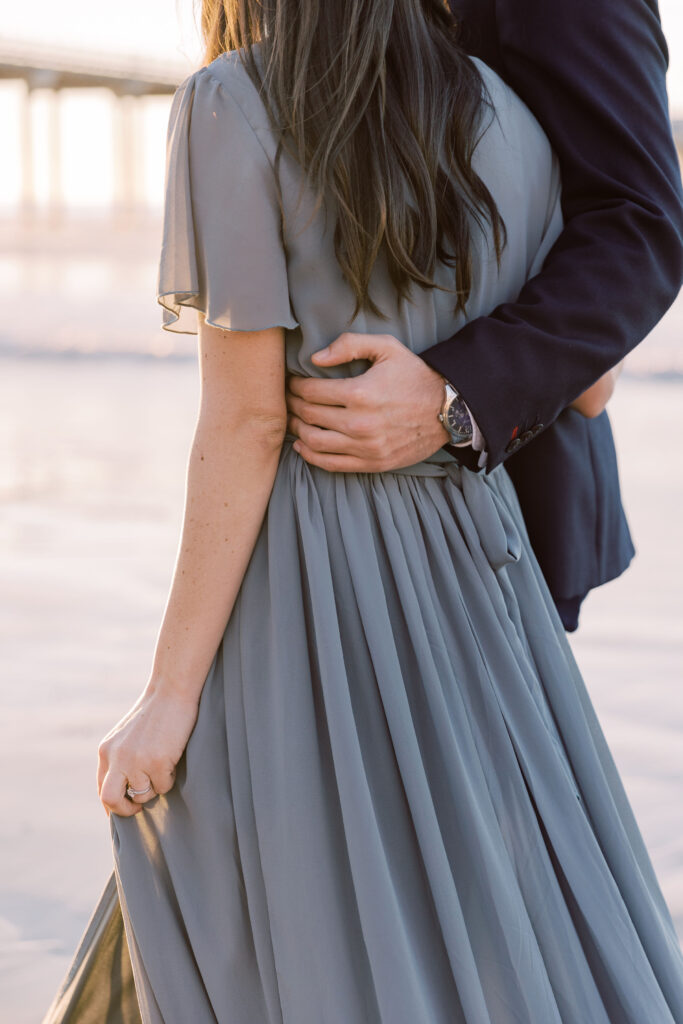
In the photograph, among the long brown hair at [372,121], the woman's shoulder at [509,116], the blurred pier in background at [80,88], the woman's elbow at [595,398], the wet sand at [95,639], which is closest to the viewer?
the long brown hair at [372,121]

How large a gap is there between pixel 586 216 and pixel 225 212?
39 cm

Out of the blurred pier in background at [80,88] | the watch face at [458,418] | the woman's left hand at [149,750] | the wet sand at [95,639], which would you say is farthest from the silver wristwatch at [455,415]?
the blurred pier in background at [80,88]

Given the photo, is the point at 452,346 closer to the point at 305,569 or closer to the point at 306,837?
the point at 305,569

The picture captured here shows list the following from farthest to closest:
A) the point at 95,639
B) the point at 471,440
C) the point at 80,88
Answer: the point at 80,88, the point at 95,639, the point at 471,440

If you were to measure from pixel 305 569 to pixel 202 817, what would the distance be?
0.85 feet

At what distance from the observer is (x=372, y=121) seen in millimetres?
946

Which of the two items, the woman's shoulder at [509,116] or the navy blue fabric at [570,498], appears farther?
the navy blue fabric at [570,498]

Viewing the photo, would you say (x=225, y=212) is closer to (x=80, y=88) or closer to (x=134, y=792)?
(x=134, y=792)

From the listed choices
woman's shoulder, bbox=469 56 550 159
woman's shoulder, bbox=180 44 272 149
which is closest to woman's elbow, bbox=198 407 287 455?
woman's shoulder, bbox=180 44 272 149

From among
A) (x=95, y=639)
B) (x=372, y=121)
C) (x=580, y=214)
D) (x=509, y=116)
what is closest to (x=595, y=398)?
(x=580, y=214)

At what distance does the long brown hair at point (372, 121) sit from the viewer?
930mm

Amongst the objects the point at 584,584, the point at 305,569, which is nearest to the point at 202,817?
the point at 305,569

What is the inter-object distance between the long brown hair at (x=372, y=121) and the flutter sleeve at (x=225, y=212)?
0.04m

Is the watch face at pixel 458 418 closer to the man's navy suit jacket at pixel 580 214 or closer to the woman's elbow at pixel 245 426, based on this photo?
the man's navy suit jacket at pixel 580 214
